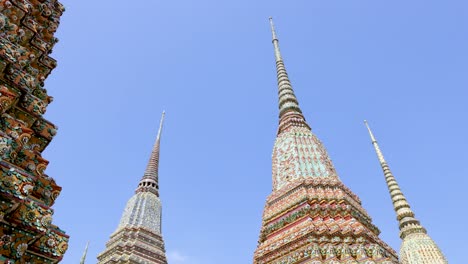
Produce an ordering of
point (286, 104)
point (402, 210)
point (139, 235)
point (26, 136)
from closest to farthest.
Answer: point (26, 136), point (286, 104), point (139, 235), point (402, 210)

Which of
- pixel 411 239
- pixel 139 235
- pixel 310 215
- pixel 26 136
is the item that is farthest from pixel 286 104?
pixel 26 136

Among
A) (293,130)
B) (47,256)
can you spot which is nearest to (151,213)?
(293,130)

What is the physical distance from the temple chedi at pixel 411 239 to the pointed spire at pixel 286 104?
10.7 m

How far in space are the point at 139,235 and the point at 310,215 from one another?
11.9m

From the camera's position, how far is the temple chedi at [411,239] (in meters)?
20.4

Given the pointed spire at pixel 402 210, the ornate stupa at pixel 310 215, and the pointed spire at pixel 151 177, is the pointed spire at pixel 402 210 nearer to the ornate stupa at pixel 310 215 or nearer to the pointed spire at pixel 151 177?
the ornate stupa at pixel 310 215

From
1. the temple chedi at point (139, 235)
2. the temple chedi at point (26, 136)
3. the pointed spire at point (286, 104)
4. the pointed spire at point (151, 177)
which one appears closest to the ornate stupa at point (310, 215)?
the pointed spire at point (286, 104)

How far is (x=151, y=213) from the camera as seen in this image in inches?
904

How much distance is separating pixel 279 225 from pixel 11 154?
8852 mm

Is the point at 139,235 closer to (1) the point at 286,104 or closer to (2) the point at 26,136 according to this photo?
(1) the point at 286,104

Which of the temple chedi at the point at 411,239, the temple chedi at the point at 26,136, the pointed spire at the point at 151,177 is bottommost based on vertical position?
the temple chedi at the point at 26,136

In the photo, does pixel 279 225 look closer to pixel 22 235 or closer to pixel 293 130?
pixel 293 130

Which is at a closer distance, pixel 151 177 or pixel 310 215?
pixel 310 215

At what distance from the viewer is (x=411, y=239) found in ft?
71.2
